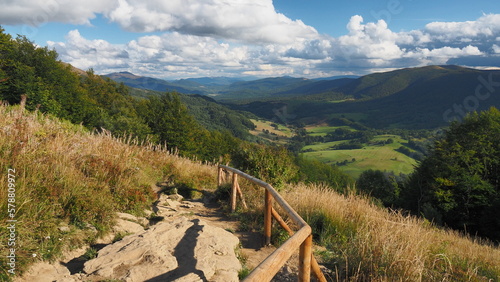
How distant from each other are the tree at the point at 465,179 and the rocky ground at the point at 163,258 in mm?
27356

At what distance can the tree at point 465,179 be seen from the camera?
27391 mm

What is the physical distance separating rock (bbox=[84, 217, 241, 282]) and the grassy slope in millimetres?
744

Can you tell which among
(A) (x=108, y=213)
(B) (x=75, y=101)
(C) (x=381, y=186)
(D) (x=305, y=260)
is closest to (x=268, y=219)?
(D) (x=305, y=260)

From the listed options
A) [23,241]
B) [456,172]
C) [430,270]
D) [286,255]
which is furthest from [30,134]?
[456,172]

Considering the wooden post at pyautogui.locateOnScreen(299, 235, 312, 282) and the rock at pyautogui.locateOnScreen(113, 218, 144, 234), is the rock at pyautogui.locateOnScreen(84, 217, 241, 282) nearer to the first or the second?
the rock at pyautogui.locateOnScreen(113, 218, 144, 234)

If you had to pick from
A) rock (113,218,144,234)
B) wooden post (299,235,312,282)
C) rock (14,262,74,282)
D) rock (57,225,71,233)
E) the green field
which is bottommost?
the green field

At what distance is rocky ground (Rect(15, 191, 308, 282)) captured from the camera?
10.8 feet

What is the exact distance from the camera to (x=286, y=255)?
2.36m

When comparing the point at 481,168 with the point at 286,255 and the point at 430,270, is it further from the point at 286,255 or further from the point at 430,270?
the point at 286,255

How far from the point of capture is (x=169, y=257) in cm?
371

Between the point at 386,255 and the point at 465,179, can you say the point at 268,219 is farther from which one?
the point at 465,179

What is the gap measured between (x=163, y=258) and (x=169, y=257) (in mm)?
84

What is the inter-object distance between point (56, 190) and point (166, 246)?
80.0 inches

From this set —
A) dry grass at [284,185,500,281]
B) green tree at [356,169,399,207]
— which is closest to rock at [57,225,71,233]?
dry grass at [284,185,500,281]
